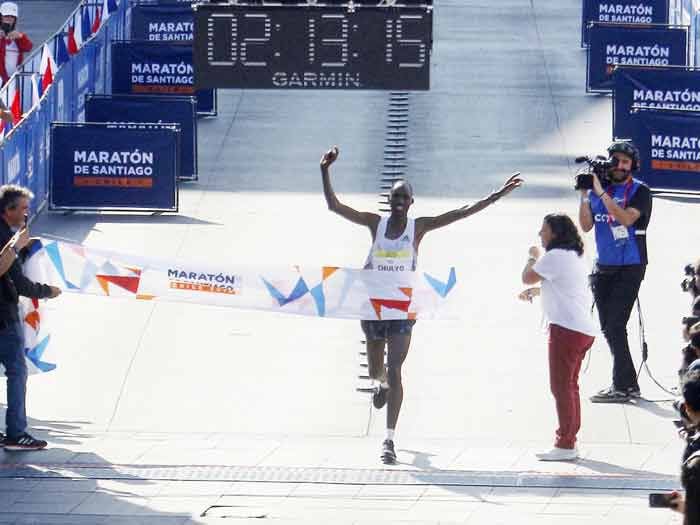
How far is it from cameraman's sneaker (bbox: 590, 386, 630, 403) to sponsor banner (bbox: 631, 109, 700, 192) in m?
7.71

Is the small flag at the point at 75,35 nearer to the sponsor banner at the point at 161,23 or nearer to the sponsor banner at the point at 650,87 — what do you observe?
the sponsor banner at the point at 161,23

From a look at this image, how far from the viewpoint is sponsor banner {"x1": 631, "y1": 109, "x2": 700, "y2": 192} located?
20.3 metres

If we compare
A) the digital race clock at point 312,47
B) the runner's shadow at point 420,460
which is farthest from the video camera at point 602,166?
the runner's shadow at point 420,460

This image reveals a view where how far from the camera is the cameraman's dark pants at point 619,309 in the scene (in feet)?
43.3

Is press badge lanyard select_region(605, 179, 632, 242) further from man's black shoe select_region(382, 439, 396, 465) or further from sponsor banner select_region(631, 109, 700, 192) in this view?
sponsor banner select_region(631, 109, 700, 192)

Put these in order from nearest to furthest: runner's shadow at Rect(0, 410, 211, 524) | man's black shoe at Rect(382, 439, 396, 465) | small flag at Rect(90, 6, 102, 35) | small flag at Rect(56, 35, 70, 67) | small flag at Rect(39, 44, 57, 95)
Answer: runner's shadow at Rect(0, 410, 211, 524)
man's black shoe at Rect(382, 439, 396, 465)
small flag at Rect(39, 44, 57, 95)
small flag at Rect(56, 35, 70, 67)
small flag at Rect(90, 6, 102, 35)

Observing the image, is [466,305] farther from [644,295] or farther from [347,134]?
[347,134]

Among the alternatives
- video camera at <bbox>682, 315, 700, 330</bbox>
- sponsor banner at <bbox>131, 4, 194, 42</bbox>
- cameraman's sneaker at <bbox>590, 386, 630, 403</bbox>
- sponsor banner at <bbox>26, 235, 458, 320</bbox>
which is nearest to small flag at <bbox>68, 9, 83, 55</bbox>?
sponsor banner at <bbox>131, 4, 194, 42</bbox>

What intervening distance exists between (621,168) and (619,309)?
1.09 metres

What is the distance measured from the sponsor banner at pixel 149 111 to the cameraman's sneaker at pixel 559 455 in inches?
418

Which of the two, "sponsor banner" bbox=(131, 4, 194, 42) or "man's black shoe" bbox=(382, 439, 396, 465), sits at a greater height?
"sponsor banner" bbox=(131, 4, 194, 42)

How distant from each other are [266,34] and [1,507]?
225 inches

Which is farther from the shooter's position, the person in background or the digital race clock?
the person in background

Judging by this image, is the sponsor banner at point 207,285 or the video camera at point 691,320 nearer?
the video camera at point 691,320
